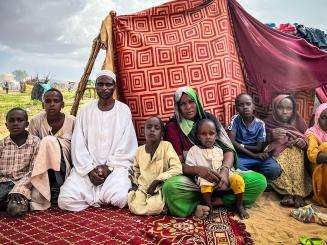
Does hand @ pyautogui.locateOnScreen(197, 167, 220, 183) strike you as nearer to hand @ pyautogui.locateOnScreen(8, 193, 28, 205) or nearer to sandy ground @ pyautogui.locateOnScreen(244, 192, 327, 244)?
sandy ground @ pyautogui.locateOnScreen(244, 192, 327, 244)

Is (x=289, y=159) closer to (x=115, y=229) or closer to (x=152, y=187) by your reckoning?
(x=152, y=187)

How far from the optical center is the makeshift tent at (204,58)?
5.74 meters

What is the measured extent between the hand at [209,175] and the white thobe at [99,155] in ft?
3.15

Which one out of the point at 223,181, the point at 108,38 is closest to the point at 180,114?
the point at 223,181

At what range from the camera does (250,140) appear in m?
4.82

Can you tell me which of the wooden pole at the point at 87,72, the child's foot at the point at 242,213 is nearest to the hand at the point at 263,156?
the child's foot at the point at 242,213

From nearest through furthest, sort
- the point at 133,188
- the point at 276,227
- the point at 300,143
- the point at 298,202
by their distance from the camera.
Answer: the point at 276,227 < the point at 133,188 < the point at 298,202 < the point at 300,143

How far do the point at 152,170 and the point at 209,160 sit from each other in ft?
2.28

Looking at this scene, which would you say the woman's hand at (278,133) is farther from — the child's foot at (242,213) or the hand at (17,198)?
the hand at (17,198)

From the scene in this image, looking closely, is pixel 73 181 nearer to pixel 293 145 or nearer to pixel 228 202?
pixel 228 202

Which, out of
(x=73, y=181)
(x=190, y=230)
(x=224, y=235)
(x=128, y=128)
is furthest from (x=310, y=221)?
(x=73, y=181)

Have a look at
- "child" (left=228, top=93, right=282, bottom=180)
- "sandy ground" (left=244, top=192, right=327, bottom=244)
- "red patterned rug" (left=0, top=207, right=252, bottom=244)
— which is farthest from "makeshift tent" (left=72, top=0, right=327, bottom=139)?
"red patterned rug" (left=0, top=207, right=252, bottom=244)

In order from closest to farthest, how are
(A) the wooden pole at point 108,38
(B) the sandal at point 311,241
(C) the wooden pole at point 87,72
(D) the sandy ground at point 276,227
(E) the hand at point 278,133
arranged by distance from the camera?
(B) the sandal at point 311,241
(D) the sandy ground at point 276,227
(E) the hand at point 278,133
(A) the wooden pole at point 108,38
(C) the wooden pole at point 87,72

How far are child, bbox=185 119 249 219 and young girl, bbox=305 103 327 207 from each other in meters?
1.13
